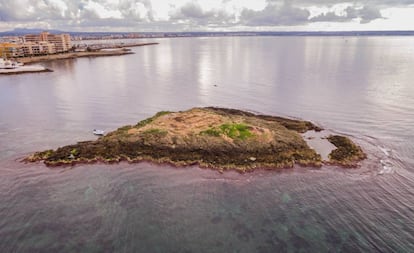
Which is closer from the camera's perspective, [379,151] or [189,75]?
[379,151]

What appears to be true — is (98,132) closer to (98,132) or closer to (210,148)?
(98,132)

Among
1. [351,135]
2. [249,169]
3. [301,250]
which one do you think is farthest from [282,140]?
[301,250]

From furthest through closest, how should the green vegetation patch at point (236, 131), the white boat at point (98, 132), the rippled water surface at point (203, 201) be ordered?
the white boat at point (98, 132) < the green vegetation patch at point (236, 131) < the rippled water surface at point (203, 201)

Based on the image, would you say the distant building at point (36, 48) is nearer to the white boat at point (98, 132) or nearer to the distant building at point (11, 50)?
the distant building at point (11, 50)

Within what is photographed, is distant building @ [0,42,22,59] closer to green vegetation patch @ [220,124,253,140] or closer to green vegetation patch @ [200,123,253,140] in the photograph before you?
green vegetation patch @ [200,123,253,140]

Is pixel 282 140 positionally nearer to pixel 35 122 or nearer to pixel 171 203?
pixel 171 203

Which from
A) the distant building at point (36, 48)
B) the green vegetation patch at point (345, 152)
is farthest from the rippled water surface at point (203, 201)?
the distant building at point (36, 48)
